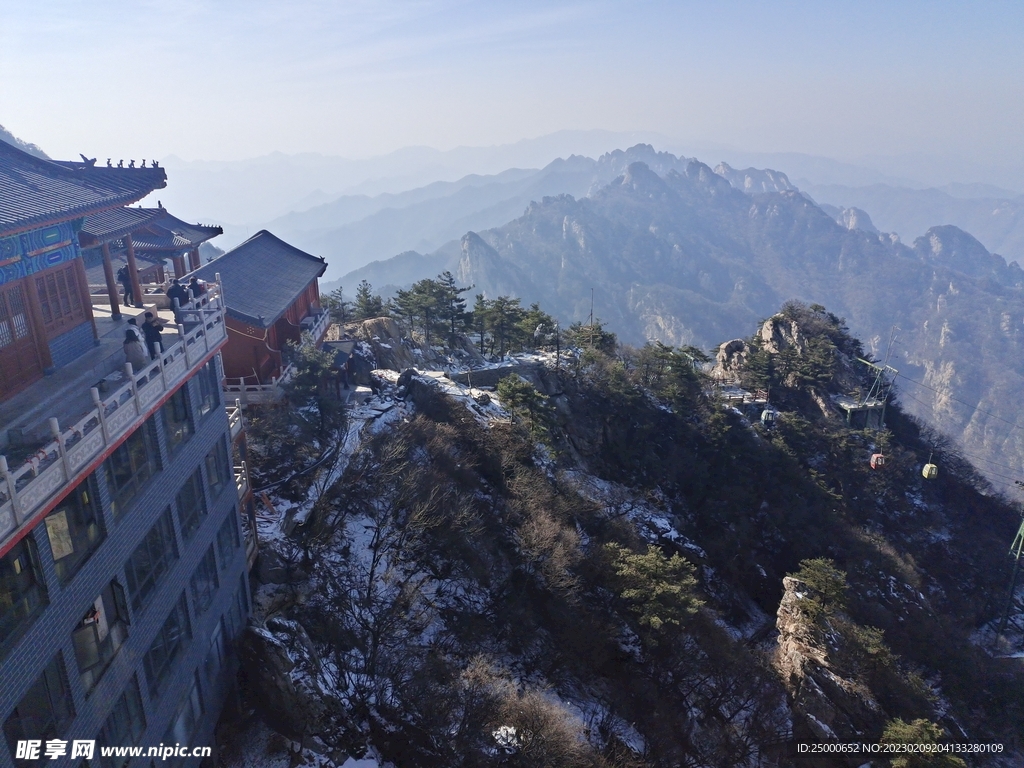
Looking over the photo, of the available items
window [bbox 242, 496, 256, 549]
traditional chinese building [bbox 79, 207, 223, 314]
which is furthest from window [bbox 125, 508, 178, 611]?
traditional chinese building [bbox 79, 207, 223, 314]

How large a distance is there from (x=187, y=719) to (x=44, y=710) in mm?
5444

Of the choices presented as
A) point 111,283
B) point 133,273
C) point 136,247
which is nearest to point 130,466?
point 111,283

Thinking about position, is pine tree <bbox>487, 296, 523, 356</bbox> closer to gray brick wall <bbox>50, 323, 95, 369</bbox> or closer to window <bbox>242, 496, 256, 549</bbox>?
window <bbox>242, 496, 256, 549</bbox>

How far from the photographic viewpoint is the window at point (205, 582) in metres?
14.6

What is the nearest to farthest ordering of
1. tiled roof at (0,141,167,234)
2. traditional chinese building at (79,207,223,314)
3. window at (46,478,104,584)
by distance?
window at (46,478,104,584)
tiled roof at (0,141,167,234)
traditional chinese building at (79,207,223,314)

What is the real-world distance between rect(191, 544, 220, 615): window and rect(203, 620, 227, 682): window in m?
1.09

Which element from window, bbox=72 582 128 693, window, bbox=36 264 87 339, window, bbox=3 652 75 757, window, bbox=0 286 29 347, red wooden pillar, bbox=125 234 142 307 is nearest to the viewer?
window, bbox=3 652 75 757

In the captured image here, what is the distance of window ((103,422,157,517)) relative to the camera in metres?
11.5

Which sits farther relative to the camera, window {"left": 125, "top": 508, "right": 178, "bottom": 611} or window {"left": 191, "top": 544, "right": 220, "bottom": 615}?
window {"left": 191, "top": 544, "right": 220, "bottom": 615}

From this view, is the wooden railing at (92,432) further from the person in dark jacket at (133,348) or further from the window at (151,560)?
the window at (151,560)

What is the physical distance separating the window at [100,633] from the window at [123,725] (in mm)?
962

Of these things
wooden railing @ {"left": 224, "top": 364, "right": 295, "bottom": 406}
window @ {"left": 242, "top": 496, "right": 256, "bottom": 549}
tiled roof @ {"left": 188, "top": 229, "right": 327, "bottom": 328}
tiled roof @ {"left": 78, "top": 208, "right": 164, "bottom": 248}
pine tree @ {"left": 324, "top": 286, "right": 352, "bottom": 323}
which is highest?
tiled roof @ {"left": 78, "top": 208, "right": 164, "bottom": 248}

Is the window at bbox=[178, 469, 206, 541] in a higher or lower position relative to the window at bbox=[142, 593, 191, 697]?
higher

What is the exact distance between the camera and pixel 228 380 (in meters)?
28.3
